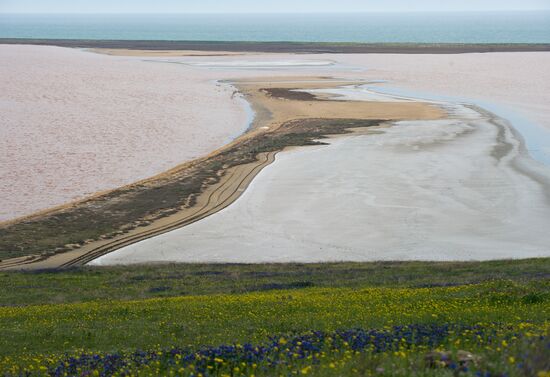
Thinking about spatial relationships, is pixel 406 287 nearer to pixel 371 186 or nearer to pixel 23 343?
pixel 23 343

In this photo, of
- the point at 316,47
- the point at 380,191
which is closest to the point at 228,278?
the point at 380,191

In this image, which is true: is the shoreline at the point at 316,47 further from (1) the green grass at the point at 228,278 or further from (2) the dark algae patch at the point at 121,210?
(1) the green grass at the point at 228,278

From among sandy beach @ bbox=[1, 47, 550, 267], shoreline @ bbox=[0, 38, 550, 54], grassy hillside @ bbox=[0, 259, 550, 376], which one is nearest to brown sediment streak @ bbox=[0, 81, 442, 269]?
sandy beach @ bbox=[1, 47, 550, 267]

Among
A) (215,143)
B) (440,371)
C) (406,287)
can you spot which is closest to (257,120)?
(215,143)

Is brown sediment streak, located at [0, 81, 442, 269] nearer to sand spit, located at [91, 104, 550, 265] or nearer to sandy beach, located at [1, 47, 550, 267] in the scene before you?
sandy beach, located at [1, 47, 550, 267]

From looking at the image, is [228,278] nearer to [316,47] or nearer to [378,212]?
[378,212]

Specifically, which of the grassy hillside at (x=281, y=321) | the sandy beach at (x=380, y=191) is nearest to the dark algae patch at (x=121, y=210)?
the sandy beach at (x=380, y=191)

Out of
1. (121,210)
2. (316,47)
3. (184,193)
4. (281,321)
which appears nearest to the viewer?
(281,321)
